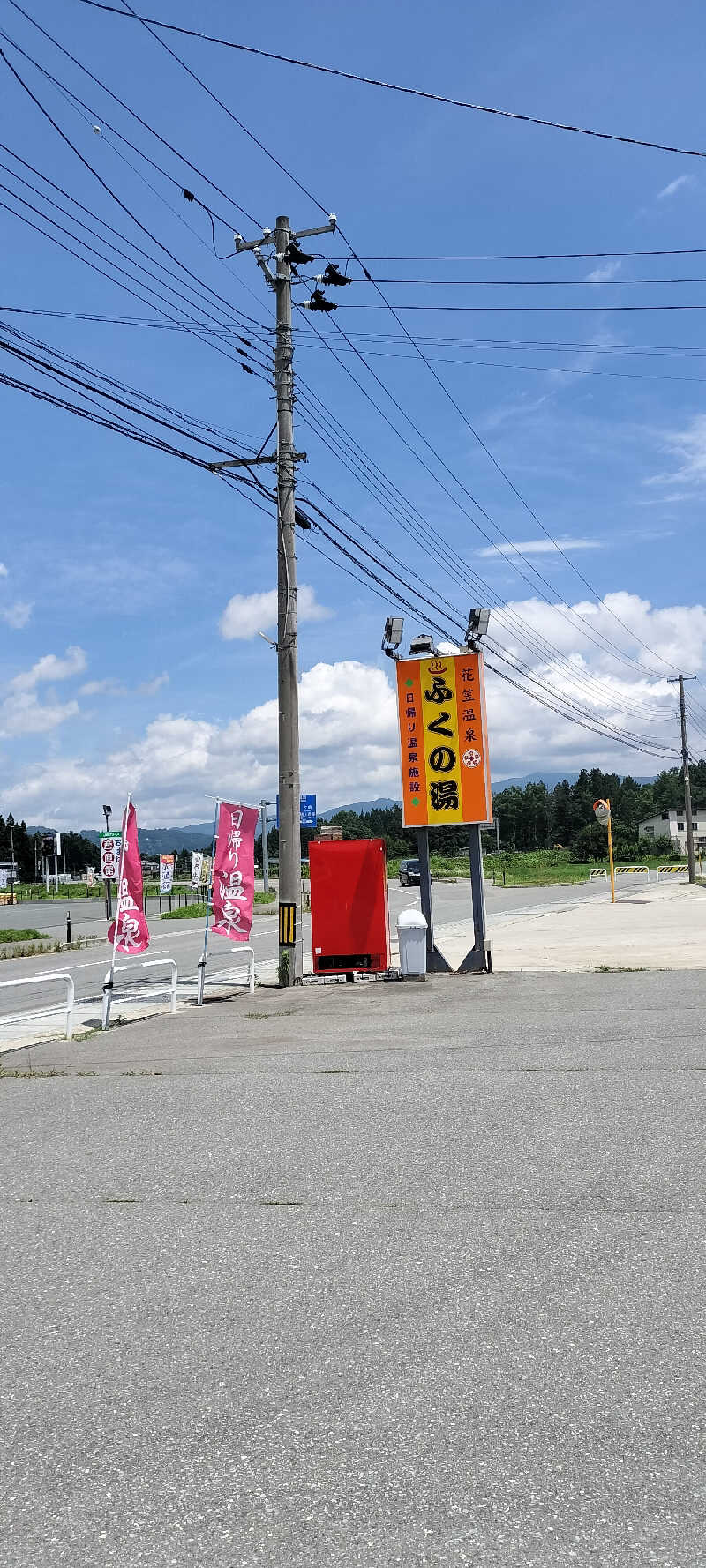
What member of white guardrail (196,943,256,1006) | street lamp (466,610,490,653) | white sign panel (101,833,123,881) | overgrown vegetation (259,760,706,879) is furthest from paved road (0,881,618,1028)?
overgrown vegetation (259,760,706,879)

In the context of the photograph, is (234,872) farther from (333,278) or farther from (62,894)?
(62,894)

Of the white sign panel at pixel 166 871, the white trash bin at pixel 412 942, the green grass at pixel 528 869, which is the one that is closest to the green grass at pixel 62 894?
the white sign panel at pixel 166 871

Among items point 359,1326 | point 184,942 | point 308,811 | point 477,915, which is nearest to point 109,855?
point 184,942

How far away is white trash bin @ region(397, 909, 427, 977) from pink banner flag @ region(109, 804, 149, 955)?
166 inches

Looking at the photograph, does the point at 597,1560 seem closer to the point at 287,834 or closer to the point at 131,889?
the point at 131,889

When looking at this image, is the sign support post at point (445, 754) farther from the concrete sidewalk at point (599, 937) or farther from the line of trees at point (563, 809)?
the line of trees at point (563, 809)

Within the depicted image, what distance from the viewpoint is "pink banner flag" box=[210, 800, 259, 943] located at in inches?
612

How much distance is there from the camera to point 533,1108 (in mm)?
7227

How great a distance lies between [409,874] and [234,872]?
157ft

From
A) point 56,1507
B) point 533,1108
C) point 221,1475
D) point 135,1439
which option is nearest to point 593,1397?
point 221,1475

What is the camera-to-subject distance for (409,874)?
63.3 metres

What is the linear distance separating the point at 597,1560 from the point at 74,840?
592 feet

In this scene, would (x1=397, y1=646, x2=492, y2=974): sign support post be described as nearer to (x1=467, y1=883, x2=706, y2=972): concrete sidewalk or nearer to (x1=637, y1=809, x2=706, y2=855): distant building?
(x1=467, y1=883, x2=706, y2=972): concrete sidewalk

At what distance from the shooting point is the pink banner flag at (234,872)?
51.0 feet
